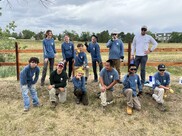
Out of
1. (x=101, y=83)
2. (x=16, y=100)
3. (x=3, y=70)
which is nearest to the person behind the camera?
(x=101, y=83)

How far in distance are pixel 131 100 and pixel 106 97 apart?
2.52 feet

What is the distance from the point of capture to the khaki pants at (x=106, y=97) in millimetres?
7770

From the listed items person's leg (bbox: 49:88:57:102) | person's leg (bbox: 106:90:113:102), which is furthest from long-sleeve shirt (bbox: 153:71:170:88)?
person's leg (bbox: 49:88:57:102)

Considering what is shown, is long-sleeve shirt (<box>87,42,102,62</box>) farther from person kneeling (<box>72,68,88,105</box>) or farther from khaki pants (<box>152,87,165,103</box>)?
khaki pants (<box>152,87,165,103</box>)

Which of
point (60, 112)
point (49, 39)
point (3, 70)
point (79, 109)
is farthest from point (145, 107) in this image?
point (3, 70)

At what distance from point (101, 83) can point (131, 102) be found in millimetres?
989

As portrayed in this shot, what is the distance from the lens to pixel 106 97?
26.0 ft

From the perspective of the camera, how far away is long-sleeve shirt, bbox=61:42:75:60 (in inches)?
347

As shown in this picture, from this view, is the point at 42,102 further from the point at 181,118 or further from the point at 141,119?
the point at 181,118

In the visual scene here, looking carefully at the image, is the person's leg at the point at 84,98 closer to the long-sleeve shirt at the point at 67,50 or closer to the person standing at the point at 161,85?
the long-sleeve shirt at the point at 67,50

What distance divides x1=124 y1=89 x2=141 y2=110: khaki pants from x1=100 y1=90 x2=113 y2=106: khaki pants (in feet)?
1.74

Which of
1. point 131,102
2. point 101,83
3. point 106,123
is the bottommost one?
point 106,123

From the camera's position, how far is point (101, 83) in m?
7.76

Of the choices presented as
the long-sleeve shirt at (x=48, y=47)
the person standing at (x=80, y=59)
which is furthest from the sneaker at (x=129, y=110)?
the long-sleeve shirt at (x=48, y=47)
